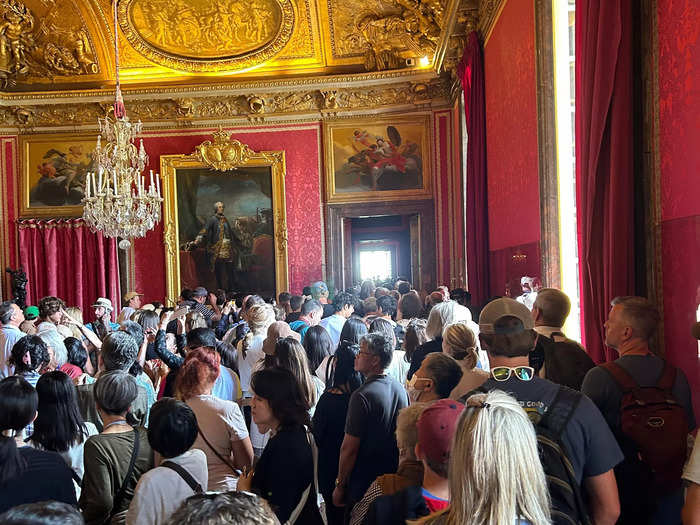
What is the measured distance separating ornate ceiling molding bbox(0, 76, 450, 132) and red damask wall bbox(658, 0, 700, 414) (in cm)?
1140

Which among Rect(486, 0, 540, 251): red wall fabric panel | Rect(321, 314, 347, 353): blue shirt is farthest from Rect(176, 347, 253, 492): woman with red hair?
Rect(486, 0, 540, 251): red wall fabric panel

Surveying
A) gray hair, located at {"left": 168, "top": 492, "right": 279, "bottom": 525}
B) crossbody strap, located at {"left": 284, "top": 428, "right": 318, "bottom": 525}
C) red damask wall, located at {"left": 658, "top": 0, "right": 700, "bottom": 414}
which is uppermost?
red damask wall, located at {"left": 658, "top": 0, "right": 700, "bottom": 414}

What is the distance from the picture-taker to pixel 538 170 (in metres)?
7.66

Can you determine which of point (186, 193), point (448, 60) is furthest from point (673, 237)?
point (186, 193)

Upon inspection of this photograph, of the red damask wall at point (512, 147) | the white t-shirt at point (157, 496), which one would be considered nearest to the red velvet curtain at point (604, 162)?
the red damask wall at point (512, 147)

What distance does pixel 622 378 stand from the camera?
10.5 ft

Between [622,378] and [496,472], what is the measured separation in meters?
1.61

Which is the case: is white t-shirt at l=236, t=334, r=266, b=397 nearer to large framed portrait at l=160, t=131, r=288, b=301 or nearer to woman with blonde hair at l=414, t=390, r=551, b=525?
woman with blonde hair at l=414, t=390, r=551, b=525

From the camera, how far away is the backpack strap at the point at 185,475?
116 inches

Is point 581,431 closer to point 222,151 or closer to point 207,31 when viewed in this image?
point 222,151

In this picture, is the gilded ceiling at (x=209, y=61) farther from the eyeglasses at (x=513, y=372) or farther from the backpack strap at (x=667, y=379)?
the eyeglasses at (x=513, y=372)

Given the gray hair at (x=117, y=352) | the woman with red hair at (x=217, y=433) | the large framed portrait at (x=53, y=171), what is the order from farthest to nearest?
the large framed portrait at (x=53, y=171), the gray hair at (x=117, y=352), the woman with red hair at (x=217, y=433)

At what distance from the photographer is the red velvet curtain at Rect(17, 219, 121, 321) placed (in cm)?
1616

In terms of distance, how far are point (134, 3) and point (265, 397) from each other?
14.6 m
